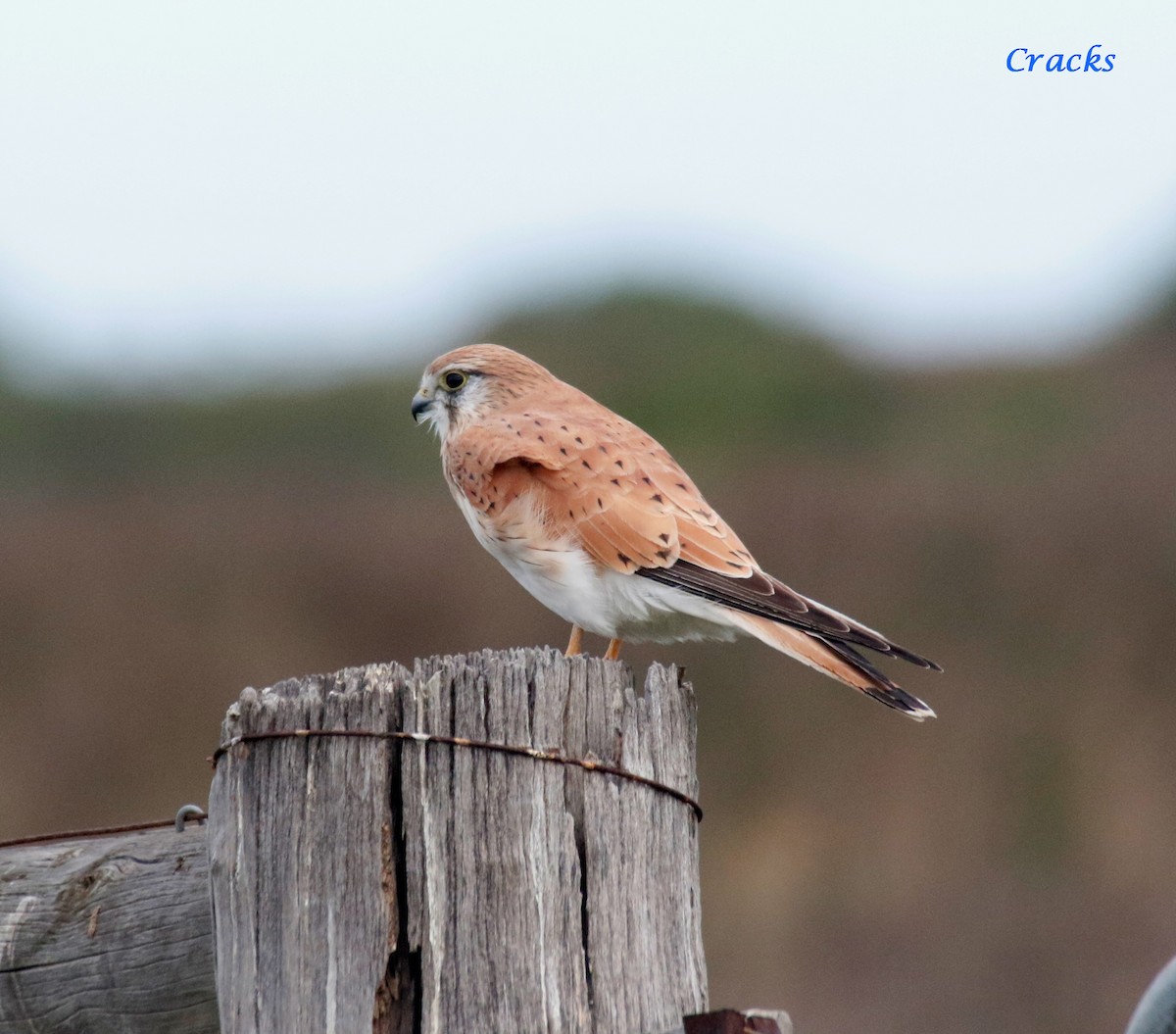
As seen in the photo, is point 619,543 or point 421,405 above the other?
point 421,405

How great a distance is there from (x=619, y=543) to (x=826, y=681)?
19.5 feet

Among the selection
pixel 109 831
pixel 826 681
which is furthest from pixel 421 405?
pixel 826 681

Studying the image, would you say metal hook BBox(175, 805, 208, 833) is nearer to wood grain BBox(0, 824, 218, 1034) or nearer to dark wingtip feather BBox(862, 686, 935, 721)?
wood grain BBox(0, 824, 218, 1034)

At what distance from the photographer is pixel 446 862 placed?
2.24 meters

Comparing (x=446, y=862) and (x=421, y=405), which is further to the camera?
(x=421, y=405)

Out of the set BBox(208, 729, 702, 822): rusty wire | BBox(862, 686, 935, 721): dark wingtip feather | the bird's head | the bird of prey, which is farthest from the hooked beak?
BBox(208, 729, 702, 822): rusty wire

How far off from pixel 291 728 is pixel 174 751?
8.13 metres

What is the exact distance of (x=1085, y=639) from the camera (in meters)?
10.4

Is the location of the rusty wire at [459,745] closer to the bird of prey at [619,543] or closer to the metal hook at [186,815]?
the metal hook at [186,815]

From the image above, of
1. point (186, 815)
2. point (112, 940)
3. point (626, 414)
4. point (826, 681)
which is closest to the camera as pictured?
point (112, 940)

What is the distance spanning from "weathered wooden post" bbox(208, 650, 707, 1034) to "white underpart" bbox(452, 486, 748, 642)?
1.76 metres

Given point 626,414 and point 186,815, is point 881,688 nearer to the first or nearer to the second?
point 186,815

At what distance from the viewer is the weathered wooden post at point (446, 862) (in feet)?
7.34

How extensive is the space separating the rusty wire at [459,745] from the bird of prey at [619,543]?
4.69ft
